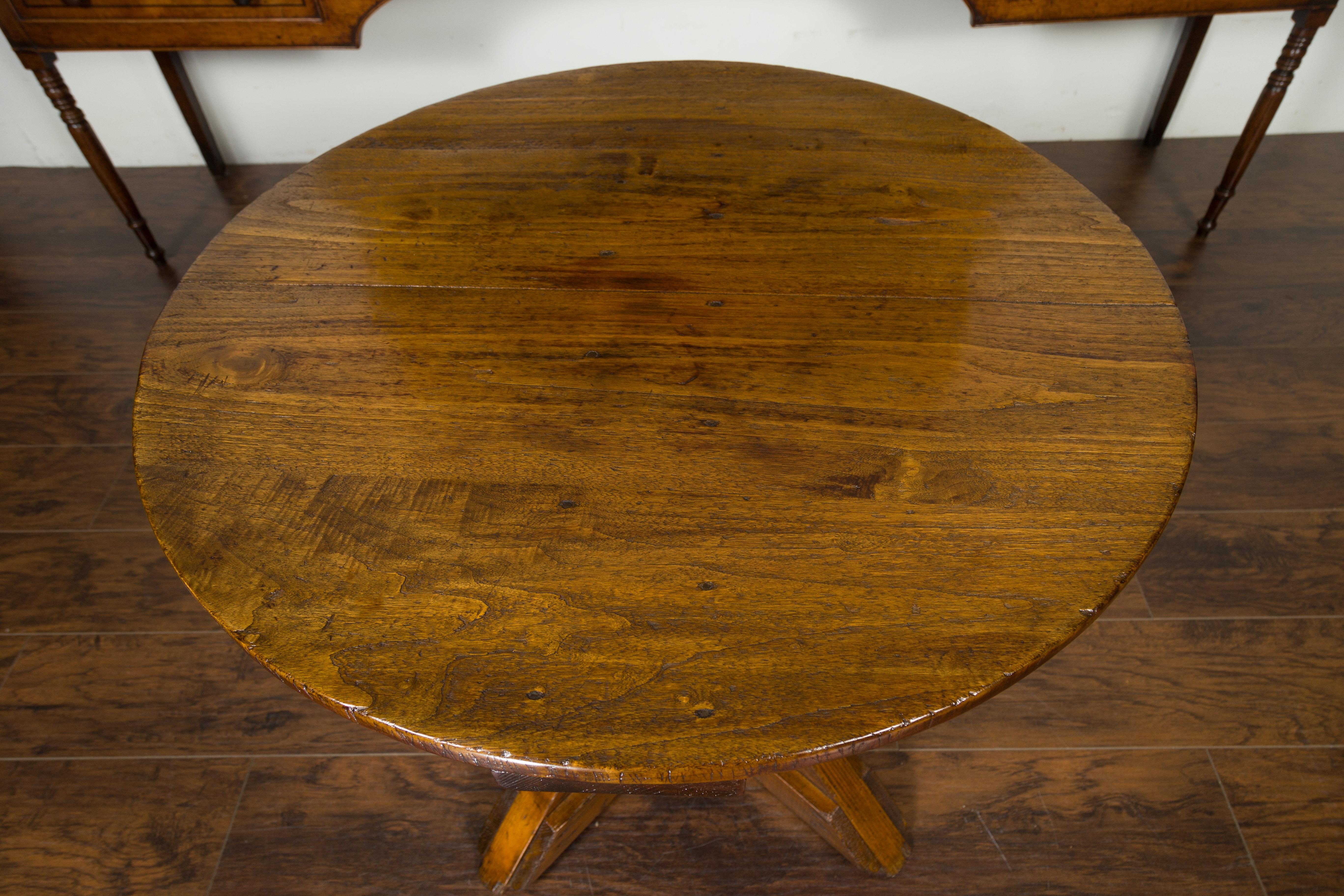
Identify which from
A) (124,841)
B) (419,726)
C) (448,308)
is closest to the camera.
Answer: (419,726)

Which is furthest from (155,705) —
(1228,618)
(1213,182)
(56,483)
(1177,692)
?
(1213,182)

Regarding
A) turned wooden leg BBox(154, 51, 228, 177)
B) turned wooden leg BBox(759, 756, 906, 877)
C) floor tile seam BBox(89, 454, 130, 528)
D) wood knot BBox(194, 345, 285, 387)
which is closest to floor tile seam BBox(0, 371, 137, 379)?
floor tile seam BBox(89, 454, 130, 528)

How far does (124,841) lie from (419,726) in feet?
2.79

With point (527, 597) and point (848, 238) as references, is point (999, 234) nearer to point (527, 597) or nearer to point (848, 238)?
point (848, 238)

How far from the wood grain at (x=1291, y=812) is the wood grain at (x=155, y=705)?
1.14 m

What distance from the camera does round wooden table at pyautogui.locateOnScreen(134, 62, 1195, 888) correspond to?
1.96 feet

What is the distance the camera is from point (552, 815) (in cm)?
103

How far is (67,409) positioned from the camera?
1.68 m

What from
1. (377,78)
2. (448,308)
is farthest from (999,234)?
(377,78)

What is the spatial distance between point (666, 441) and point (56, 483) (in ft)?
4.50

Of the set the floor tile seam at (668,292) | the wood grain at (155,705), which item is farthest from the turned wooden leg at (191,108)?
the floor tile seam at (668,292)

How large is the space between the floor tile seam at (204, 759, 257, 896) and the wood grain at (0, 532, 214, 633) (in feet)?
0.90

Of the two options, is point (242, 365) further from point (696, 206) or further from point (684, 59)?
point (684, 59)

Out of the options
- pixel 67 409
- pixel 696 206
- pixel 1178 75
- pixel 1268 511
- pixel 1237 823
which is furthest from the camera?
pixel 1178 75
